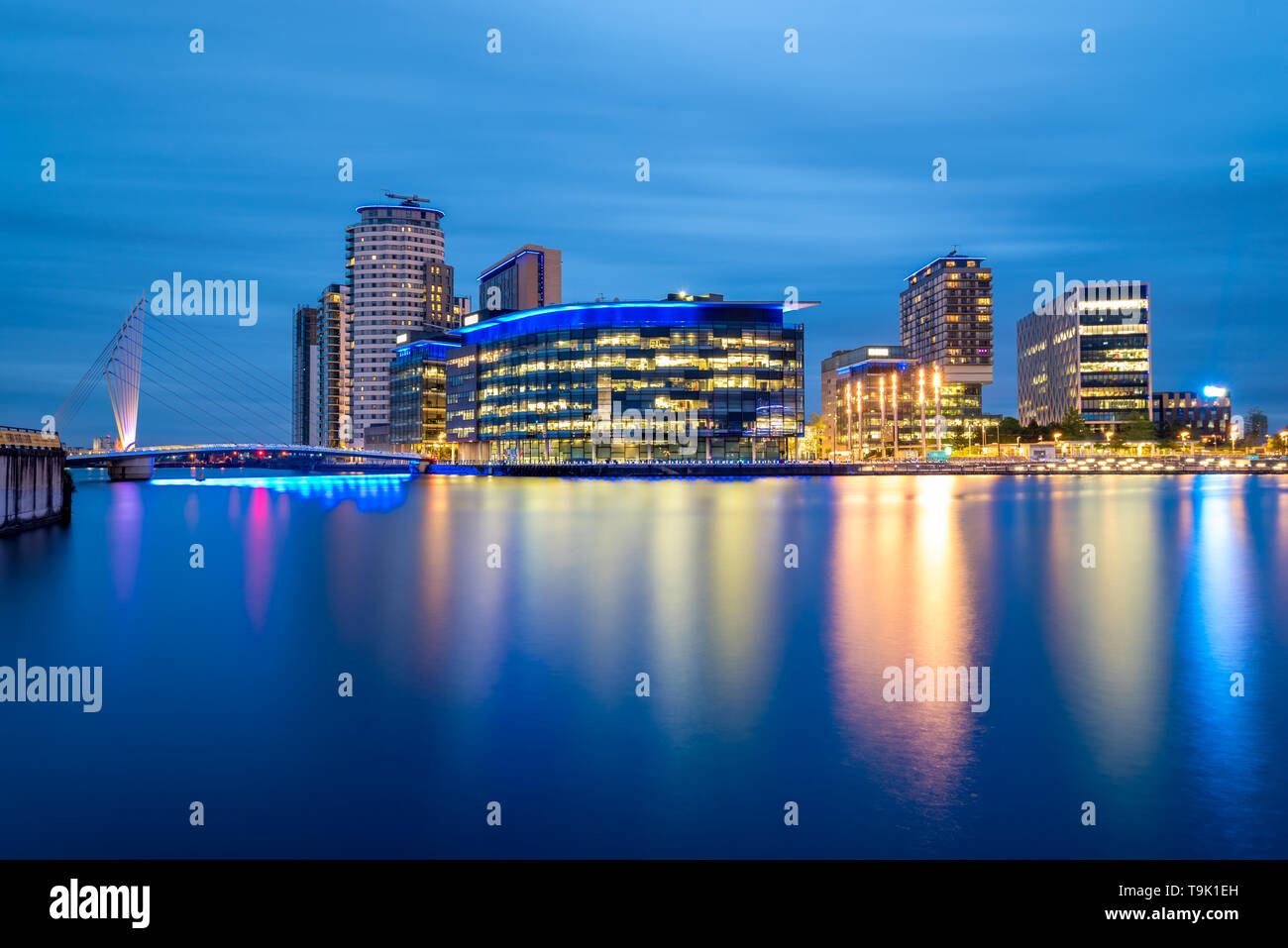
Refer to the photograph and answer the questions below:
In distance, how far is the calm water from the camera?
8.59 m

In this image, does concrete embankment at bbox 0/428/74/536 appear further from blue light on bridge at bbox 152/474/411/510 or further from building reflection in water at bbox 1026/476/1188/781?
building reflection in water at bbox 1026/476/1188/781

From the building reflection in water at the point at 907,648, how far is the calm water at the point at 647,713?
8 centimetres

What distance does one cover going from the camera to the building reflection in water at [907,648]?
33.1 ft

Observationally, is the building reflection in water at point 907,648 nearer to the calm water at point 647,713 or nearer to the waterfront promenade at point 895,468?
the calm water at point 647,713

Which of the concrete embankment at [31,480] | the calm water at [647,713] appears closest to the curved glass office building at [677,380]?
the concrete embankment at [31,480]

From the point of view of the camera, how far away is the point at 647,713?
41.1ft

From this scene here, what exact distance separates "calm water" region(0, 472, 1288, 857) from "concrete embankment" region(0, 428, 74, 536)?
13788 mm

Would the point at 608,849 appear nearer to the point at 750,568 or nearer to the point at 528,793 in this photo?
the point at 528,793

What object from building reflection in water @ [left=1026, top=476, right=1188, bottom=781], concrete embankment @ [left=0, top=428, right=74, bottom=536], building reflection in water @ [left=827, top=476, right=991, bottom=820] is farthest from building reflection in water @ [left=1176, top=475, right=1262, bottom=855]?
concrete embankment @ [left=0, top=428, right=74, bottom=536]

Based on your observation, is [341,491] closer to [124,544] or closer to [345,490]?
[345,490]

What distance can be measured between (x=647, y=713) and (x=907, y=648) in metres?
6.55

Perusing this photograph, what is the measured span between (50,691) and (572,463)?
150 metres

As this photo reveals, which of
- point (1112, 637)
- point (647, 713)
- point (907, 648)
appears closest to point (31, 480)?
point (647, 713)
